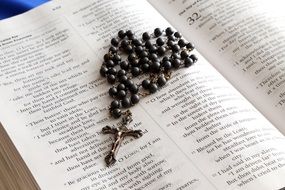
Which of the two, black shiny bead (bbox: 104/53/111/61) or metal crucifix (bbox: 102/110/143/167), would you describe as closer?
metal crucifix (bbox: 102/110/143/167)

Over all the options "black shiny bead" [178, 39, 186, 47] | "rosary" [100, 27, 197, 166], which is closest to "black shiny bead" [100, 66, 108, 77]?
"rosary" [100, 27, 197, 166]

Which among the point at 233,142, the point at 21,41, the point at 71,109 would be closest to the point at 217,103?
the point at 233,142

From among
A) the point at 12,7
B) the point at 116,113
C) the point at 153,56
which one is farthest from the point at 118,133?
the point at 12,7

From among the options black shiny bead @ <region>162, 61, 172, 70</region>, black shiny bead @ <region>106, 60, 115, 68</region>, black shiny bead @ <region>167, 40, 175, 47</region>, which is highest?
black shiny bead @ <region>106, 60, 115, 68</region>

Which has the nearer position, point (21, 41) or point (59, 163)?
point (59, 163)

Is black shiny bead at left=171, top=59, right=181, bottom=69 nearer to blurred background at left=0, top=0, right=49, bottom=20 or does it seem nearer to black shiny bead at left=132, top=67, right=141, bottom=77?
black shiny bead at left=132, top=67, right=141, bottom=77

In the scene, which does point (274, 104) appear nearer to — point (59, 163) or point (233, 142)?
point (233, 142)
